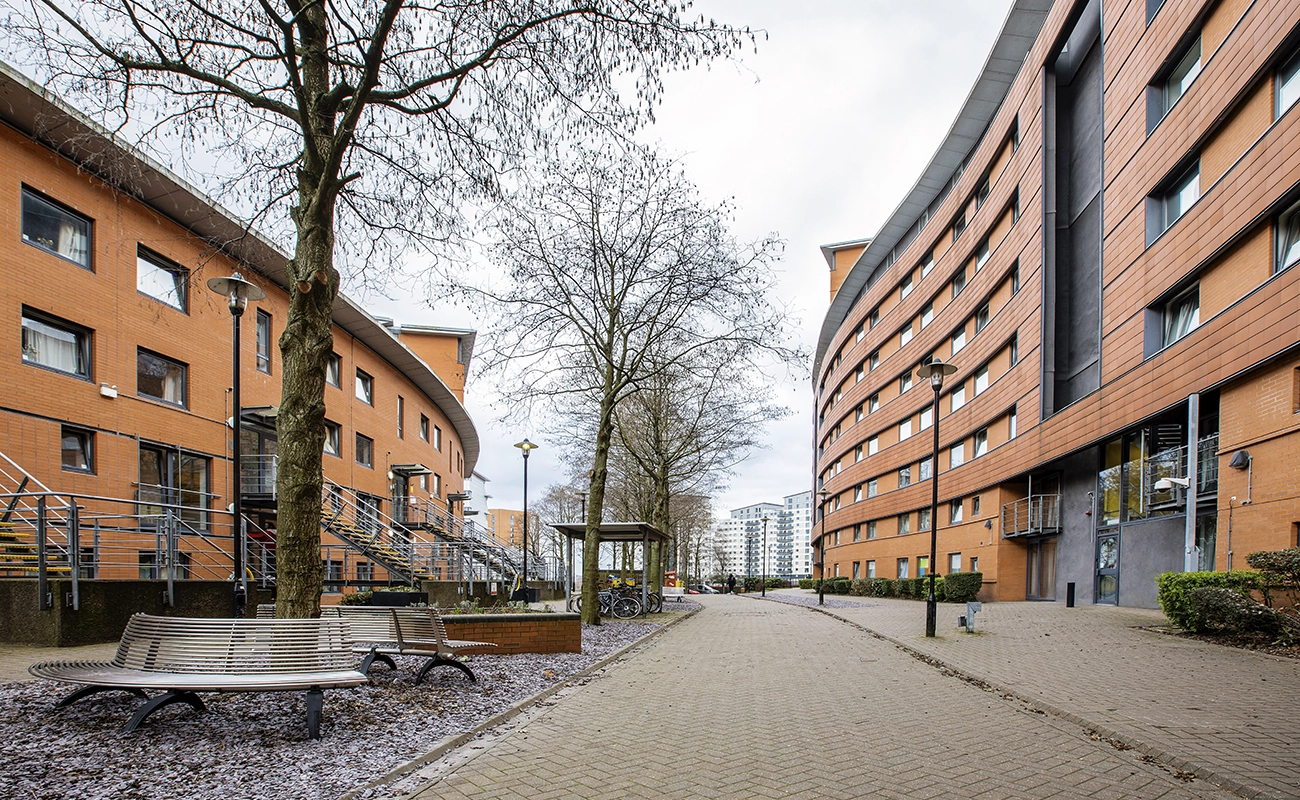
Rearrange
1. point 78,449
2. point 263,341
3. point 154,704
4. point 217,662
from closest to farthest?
1. point 154,704
2. point 217,662
3. point 78,449
4. point 263,341

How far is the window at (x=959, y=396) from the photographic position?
3759 cm

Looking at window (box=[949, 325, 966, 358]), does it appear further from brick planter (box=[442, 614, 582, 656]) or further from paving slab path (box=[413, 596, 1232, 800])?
brick planter (box=[442, 614, 582, 656])

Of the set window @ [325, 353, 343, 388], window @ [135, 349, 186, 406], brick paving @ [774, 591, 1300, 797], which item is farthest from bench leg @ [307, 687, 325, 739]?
window @ [325, 353, 343, 388]

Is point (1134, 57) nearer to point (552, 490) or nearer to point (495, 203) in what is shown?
point (495, 203)

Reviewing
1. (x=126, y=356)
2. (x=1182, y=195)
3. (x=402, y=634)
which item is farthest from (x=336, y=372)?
(x=1182, y=195)

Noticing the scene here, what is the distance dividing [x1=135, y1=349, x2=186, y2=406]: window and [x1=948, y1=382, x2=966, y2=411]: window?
31.1 m

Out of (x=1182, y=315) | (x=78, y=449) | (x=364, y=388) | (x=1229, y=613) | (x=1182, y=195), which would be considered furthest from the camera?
(x=364, y=388)

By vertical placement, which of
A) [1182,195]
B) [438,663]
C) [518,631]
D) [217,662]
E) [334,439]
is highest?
[1182,195]

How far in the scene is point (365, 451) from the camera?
99.5ft

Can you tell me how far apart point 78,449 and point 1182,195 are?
25799mm

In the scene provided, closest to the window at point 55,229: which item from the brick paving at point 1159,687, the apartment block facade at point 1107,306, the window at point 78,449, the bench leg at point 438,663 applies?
the window at point 78,449

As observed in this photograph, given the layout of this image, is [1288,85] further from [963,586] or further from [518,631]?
[963,586]

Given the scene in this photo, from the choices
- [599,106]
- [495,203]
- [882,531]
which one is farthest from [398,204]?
[882,531]

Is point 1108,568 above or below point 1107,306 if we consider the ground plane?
below
